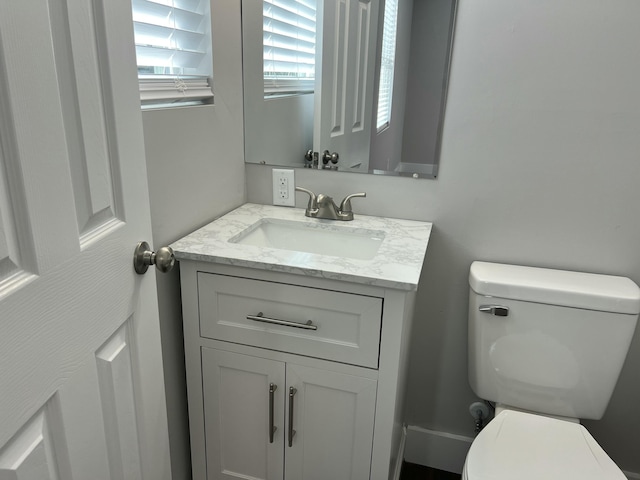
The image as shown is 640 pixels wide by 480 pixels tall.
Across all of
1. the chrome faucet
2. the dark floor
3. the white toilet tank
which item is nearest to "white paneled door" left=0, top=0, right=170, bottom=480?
the chrome faucet

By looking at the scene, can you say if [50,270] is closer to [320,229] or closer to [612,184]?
[320,229]

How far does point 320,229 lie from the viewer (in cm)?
155

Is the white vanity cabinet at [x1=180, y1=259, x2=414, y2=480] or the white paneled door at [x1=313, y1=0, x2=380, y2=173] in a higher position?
the white paneled door at [x1=313, y1=0, x2=380, y2=173]

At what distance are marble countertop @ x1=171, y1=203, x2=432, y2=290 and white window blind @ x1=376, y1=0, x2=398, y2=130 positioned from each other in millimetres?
337

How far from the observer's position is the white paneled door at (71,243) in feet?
→ 1.84

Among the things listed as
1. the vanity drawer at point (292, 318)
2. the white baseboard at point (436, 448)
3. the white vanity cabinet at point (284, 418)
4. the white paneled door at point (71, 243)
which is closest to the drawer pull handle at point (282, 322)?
the vanity drawer at point (292, 318)

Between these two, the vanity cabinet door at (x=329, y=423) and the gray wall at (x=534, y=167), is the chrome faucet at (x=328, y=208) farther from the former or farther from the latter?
the vanity cabinet door at (x=329, y=423)

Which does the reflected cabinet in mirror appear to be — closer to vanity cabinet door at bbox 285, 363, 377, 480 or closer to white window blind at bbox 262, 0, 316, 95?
white window blind at bbox 262, 0, 316, 95

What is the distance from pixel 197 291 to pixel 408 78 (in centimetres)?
88

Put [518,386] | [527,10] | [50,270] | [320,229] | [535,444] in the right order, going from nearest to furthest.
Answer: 1. [50,270]
2. [535,444]
3. [527,10]
4. [518,386]
5. [320,229]

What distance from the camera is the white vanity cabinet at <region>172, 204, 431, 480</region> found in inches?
47.3

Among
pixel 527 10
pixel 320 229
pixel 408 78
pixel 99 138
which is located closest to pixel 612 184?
pixel 527 10

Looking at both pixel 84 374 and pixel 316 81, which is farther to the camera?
pixel 316 81

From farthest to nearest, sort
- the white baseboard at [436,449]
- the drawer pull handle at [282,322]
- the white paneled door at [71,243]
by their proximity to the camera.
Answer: the white baseboard at [436,449] → the drawer pull handle at [282,322] → the white paneled door at [71,243]
